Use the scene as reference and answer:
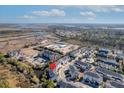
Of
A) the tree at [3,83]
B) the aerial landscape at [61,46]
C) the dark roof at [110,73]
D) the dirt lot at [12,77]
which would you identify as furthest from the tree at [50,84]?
the dark roof at [110,73]

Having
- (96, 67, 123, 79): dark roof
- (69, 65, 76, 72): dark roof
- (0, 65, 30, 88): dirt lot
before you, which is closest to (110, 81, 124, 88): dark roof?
(96, 67, 123, 79): dark roof

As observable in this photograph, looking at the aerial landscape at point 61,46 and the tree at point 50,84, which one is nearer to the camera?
the tree at point 50,84

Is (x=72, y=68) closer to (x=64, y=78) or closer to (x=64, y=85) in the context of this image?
(x=64, y=78)

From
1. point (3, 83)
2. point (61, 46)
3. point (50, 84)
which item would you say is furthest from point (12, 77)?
point (61, 46)

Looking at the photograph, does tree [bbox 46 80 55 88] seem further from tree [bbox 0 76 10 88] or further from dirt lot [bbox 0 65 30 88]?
tree [bbox 0 76 10 88]

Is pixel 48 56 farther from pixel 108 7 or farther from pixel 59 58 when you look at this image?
pixel 108 7

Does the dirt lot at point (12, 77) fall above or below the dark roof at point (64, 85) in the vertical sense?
above

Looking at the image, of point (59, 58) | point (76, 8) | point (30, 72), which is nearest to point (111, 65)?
point (59, 58)

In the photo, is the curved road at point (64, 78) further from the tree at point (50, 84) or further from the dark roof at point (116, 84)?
the dark roof at point (116, 84)
